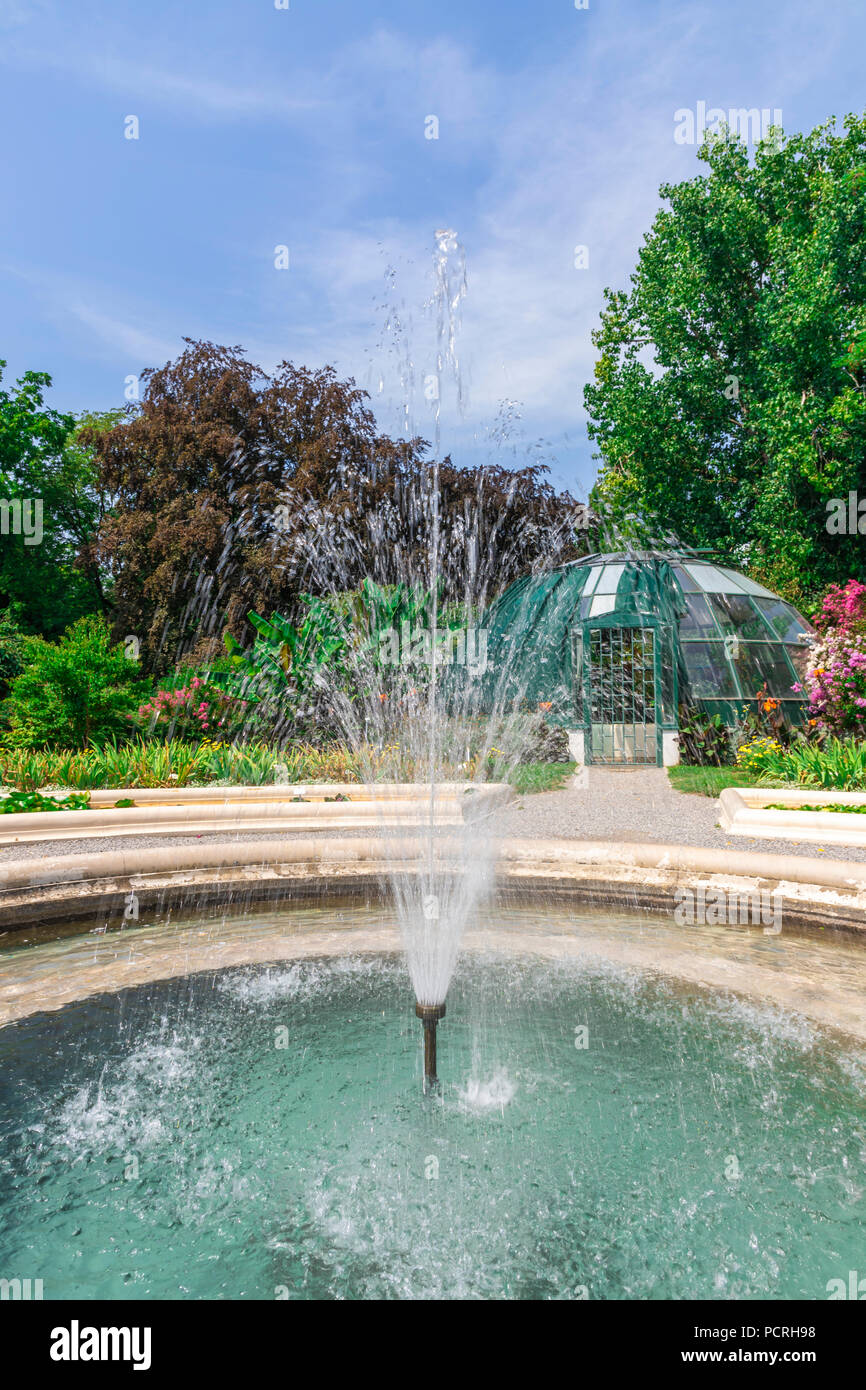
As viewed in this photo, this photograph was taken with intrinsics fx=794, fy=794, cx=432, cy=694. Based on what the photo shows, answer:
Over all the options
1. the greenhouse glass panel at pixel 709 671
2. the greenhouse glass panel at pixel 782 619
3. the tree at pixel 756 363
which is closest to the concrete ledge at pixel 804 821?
the greenhouse glass panel at pixel 709 671

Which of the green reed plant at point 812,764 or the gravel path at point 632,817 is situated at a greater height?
the green reed plant at point 812,764

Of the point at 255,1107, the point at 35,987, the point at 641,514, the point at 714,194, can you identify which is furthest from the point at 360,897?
the point at 714,194

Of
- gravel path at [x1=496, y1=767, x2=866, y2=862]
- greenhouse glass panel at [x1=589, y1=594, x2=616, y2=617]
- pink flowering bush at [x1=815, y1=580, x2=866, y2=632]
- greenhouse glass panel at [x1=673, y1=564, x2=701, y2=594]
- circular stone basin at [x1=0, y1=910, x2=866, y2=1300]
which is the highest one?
greenhouse glass panel at [x1=673, y1=564, x2=701, y2=594]

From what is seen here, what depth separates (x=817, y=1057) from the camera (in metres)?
3.60

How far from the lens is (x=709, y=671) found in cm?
1547

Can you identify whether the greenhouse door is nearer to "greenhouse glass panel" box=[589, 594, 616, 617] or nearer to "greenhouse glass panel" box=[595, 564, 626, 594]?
"greenhouse glass panel" box=[589, 594, 616, 617]

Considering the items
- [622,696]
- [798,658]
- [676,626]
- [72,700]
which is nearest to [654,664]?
[622,696]

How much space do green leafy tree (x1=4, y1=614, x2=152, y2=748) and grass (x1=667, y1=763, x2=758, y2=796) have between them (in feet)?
27.9

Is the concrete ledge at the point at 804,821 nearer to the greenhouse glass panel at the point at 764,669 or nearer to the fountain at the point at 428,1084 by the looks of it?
the fountain at the point at 428,1084

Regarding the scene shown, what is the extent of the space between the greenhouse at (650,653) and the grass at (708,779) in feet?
4.40

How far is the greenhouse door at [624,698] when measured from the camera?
15633 millimetres

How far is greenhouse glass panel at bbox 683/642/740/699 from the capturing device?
15.3 meters

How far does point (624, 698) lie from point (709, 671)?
5.57ft

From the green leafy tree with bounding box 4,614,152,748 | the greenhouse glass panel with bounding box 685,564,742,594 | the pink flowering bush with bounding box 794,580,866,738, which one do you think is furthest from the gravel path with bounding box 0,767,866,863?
the greenhouse glass panel with bounding box 685,564,742,594
